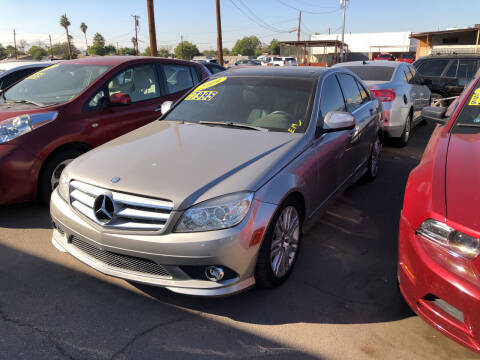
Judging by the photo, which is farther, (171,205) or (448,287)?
(171,205)

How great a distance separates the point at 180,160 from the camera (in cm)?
279

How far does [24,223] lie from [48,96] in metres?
1.64

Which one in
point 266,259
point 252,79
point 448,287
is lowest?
point 266,259

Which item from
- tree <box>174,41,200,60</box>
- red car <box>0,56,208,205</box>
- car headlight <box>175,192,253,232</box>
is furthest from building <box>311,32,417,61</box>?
car headlight <box>175,192,253,232</box>

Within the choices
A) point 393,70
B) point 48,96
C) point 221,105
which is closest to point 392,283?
point 221,105

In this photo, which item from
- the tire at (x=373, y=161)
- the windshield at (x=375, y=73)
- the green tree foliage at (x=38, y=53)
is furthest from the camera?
A: the green tree foliage at (x=38, y=53)

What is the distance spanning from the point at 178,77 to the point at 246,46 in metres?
122

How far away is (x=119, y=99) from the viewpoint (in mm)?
4684

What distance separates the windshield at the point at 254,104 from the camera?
3.41 metres

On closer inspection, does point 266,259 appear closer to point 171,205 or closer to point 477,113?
point 171,205

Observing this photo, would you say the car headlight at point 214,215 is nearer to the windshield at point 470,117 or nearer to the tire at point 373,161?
the windshield at point 470,117

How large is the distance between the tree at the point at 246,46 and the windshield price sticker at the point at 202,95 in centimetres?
11795

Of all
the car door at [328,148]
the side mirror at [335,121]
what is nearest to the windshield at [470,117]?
the side mirror at [335,121]

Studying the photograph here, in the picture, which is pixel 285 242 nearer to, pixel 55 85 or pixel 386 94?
pixel 55 85
